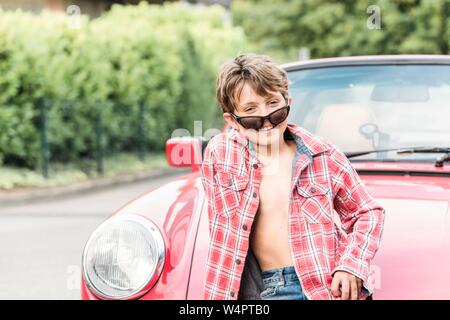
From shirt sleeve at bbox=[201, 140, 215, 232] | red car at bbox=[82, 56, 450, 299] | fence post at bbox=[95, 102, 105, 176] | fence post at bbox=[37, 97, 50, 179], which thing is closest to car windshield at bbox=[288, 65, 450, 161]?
red car at bbox=[82, 56, 450, 299]

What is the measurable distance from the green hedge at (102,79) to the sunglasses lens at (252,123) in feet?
31.8

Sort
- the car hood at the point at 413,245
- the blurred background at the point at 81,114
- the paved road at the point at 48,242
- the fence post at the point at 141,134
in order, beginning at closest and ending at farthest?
1. the car hood at the point at 413,245
2. the paved road at the point at 48,242
3. the blurred background at the point at 81,114
4. the fence post at the point at 141,134

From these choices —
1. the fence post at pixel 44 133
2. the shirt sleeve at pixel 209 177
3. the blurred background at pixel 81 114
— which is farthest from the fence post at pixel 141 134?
the shirt sleeve at pixel 209 177

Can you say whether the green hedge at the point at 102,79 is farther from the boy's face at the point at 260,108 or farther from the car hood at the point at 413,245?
the boy's face at the point at 260,108

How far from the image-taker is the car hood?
2676 millimetres

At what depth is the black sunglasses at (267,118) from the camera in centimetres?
259

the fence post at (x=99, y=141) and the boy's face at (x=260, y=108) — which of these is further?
the fence post at (x=99, y=141)

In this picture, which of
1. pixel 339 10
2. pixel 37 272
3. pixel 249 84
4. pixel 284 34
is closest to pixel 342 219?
pixel 249 84

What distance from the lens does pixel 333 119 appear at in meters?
3.88

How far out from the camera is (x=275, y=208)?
2.67m

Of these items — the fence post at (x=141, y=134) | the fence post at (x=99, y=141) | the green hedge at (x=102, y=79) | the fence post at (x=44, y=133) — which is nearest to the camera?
the green hedge at (x=102, y=79)

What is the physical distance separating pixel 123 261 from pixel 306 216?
69 centimetres

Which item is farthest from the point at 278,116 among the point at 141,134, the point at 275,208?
the point at 141,134
